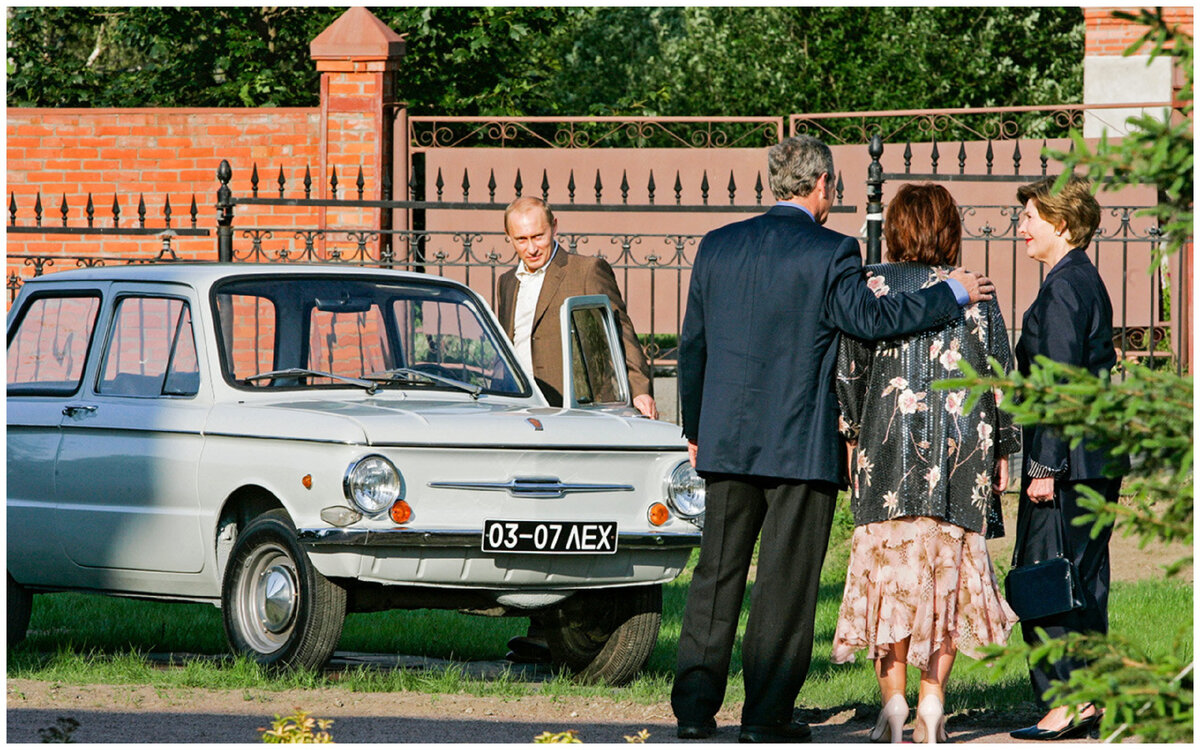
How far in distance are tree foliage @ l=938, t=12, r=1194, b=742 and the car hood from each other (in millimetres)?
3536

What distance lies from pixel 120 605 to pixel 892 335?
5.79 meters

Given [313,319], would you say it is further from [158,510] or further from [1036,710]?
[1036,710]

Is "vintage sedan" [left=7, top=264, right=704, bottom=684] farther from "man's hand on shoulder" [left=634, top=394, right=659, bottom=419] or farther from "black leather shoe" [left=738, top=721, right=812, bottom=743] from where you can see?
"black leather shoe" [left=738, top=721, right=812, bottom=743]

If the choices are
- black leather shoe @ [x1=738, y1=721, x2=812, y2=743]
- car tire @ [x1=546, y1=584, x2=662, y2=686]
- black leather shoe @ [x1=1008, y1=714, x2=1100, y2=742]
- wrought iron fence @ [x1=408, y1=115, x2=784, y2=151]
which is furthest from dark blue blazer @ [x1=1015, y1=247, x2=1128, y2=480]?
wrought iron fence @ [x1=408, y1=115, x2=784, y2=151]

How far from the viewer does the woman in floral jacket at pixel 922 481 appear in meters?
5.55

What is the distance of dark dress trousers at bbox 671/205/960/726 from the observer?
558 centimetres

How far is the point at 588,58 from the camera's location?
33.9 metres

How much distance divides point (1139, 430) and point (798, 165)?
9.26 ft

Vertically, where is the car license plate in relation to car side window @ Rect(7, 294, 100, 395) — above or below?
below

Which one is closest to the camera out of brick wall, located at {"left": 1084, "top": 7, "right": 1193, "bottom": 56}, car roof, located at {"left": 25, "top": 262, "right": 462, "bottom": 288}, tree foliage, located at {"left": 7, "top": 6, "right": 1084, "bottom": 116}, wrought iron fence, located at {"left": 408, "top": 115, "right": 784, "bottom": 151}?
car roof, located at {"left": 25, "top": 262, "right": 462, "bottom": 288}

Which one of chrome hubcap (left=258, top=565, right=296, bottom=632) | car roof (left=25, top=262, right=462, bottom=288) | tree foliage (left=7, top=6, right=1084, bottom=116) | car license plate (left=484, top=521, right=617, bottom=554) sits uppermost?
tree foliage (left=7, top=6, right=1084, bottom=116)

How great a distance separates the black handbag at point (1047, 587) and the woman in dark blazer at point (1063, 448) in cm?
6

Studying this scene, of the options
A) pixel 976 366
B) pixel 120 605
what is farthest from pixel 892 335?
pixel 120 605

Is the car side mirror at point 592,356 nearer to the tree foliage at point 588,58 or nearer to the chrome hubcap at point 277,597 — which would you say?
the chrome hubcap at point 277,597
